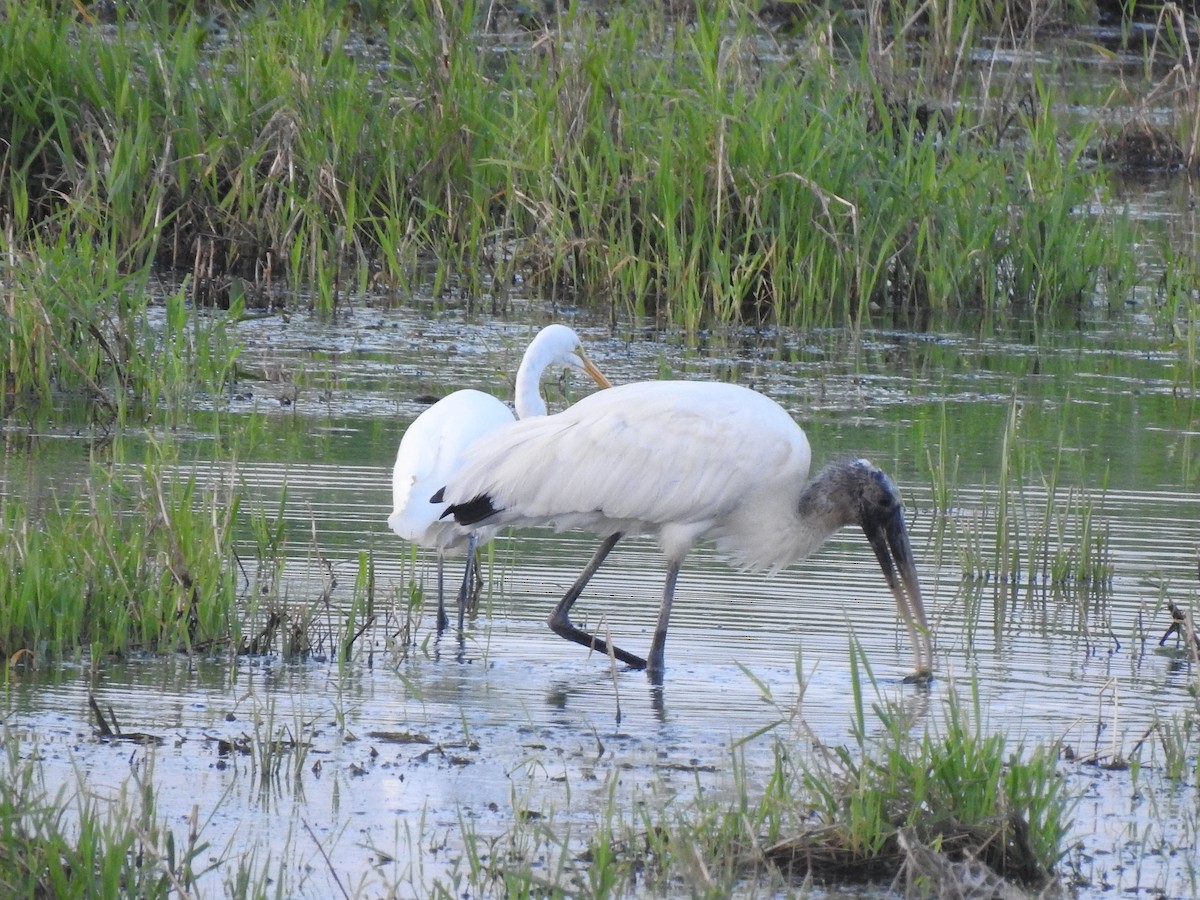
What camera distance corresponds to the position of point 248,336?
1016cm

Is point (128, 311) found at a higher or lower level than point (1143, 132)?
lower

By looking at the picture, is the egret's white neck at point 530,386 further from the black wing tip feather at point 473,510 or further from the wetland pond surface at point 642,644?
the black wing tip feather at point 473,510

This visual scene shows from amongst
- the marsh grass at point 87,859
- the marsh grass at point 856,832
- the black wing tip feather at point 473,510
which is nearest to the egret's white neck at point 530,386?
the black wing tip feather at point 473,510

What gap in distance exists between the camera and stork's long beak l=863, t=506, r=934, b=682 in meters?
6.17

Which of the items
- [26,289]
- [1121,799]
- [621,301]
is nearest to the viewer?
[1121,799]

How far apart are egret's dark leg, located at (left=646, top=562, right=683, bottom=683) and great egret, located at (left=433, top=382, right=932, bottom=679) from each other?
0.04 metres

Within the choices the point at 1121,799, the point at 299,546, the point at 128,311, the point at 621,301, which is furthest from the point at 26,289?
the point at 1121,799

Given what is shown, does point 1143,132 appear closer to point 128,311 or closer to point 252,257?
point 252,257

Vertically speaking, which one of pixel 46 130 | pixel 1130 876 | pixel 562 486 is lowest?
pixel 1130 876

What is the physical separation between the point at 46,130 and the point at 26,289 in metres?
2.84

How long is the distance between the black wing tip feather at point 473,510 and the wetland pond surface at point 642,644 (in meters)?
0.22

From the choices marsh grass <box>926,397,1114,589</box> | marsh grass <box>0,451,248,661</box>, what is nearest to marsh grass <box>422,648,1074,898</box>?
marsh grass <box>0,451,248,661</box>

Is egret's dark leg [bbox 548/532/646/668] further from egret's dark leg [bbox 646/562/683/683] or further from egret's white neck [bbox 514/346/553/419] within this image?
egret's white neck [bbox 514/346/553/419]

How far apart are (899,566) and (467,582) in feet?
3.97
